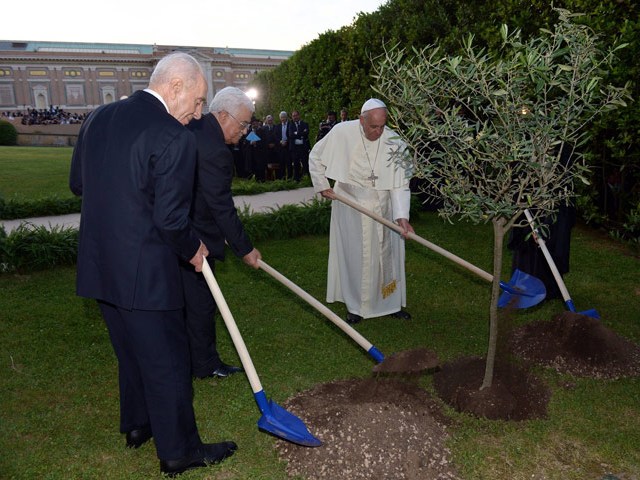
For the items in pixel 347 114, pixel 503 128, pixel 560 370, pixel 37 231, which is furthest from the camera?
pixel 347 114

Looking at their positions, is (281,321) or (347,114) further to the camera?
(347,114)

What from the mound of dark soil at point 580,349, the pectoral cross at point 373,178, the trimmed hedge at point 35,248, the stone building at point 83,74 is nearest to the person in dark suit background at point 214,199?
the pectoral cross at point 373,178

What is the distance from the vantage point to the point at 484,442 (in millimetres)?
3629

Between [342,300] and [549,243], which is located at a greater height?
[549,243]

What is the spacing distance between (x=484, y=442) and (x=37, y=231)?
22.2 feet

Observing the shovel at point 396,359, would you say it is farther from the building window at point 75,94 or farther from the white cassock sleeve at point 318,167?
the building window at point 75,94

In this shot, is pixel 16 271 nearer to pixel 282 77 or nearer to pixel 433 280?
pixel 433 280

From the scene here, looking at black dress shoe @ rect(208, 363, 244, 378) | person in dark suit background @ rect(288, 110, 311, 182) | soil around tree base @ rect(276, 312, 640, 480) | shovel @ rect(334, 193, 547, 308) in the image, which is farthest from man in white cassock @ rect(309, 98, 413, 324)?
person in dark suit background @ rect(288, 110, 311, 182)

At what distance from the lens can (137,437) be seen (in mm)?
3607

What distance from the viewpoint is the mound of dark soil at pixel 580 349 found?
4.55 meters

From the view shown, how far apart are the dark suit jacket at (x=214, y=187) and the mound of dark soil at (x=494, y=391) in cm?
191

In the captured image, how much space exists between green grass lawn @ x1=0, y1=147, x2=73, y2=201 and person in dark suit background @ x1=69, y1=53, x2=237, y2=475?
9253 millimetres

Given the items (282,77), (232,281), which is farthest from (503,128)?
(282,77)

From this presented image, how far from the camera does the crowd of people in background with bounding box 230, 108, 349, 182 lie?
1686 cm
